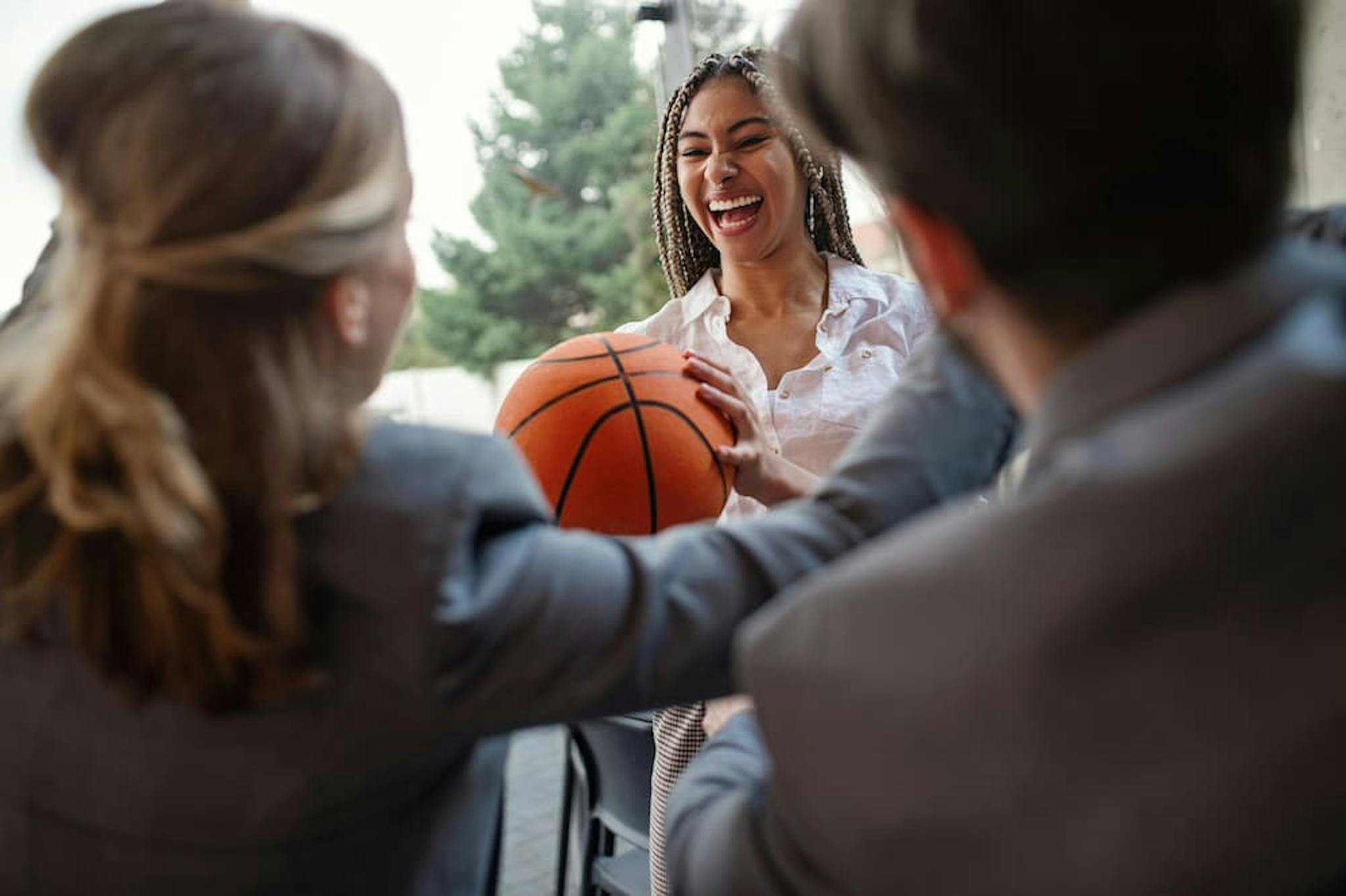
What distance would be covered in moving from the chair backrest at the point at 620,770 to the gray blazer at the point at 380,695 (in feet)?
3.58

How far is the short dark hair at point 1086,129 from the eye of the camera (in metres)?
0.65

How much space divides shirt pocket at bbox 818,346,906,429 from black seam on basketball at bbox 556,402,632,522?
1.90 feet

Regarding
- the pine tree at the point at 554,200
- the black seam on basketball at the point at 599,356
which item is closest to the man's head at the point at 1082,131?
the black seam on basketball at the point at 599,356

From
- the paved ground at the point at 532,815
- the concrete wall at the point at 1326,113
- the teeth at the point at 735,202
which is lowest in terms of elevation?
the paved ground at the point at 532,815

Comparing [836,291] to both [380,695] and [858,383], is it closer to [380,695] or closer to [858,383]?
[858,383]

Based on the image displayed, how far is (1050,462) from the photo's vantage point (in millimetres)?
722

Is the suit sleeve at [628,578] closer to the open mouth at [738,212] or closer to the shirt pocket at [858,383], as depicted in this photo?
the shirt pocket at [858,383]

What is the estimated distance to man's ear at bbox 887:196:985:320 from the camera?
0.74m

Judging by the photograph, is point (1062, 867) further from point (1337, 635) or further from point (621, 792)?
point (621, 792)

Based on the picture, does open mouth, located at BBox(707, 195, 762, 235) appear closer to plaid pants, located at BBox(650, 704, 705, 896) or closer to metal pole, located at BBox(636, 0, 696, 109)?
plaid pants, located at BBox(650, 704, 705, 896)

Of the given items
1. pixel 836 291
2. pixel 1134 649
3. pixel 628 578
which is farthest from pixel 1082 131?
pixel 836 291

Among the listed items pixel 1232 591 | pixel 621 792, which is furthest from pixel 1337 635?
pixel 621 792

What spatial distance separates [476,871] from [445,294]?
320 inches

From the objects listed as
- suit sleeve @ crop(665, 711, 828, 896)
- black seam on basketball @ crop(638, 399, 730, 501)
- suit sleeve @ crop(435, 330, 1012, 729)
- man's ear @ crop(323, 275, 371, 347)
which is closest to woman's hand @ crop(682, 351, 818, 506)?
black seam on basketball @ crop(638, 399, 730, 501)
